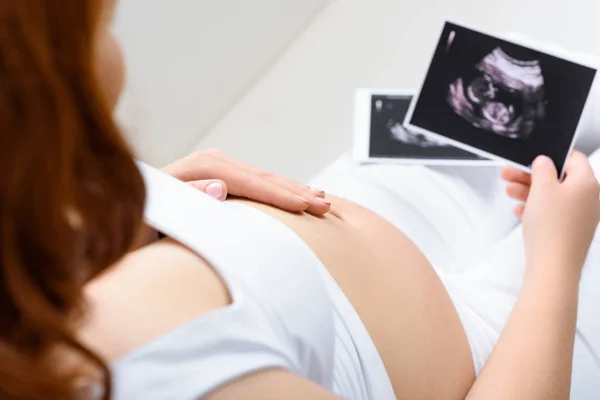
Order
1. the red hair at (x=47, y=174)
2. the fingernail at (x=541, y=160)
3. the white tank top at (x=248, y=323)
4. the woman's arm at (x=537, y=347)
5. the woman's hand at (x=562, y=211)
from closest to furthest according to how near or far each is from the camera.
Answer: the red hair at (x=47, y=174), the white tank top at (x=248, y=323), the woman's arm at (x=537, y=347), the woman's hand at (x=562, y=211), the fingernail at (x=541, y=160)

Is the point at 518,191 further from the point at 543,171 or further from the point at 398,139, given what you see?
the point at 398,139

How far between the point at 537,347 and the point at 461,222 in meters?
0.30

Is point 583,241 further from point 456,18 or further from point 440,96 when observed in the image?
point 456,18

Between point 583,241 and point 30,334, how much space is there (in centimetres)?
61

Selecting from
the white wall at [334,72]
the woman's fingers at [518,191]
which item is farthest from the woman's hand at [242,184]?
the white wall at [334,72]

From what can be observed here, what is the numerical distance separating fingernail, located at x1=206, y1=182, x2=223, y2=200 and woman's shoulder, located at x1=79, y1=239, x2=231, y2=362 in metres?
0.17

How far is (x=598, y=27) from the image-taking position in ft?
4.12

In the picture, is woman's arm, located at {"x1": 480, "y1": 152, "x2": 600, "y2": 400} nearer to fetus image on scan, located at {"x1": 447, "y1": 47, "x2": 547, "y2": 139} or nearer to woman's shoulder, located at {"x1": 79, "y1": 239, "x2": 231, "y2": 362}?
fetus image on scan, located at {"x1": 447, "y1": 47, "x2": 547, "y2": 139}

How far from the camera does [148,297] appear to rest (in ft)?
1.37

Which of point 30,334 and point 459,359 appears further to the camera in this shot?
point 459,359

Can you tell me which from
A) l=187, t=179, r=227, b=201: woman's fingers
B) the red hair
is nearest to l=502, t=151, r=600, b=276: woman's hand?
l=187, t=179, r=227, b=201: woman's fingers

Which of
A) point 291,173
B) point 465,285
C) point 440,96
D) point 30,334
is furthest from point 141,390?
point 291,173

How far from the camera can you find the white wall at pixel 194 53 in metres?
1.23

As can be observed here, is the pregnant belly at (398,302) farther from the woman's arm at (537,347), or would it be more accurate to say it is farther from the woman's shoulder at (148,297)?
the woman's shoulder at (148,297)
